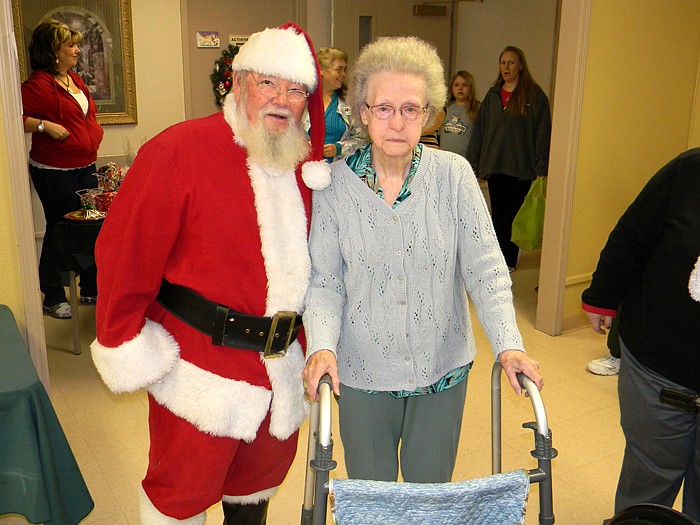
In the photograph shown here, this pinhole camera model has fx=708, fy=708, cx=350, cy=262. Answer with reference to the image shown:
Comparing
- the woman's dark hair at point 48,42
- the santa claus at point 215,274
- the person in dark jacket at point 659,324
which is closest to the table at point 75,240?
the woman's dark hair at point 48,42

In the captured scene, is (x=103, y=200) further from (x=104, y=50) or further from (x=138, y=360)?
(x=104, y=50)

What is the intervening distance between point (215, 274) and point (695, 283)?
3.68 ft

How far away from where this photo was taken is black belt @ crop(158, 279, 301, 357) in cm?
160

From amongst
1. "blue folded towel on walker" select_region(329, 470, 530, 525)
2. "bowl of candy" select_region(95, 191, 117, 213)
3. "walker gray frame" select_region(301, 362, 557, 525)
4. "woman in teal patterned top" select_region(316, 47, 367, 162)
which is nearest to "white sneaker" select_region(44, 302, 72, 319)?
"bowl of candy" select_region(95, 191, 117, 213)

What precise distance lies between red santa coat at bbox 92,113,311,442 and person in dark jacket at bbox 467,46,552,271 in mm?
3516

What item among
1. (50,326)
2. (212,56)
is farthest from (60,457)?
(212,56)

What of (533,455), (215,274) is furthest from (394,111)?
(533,455)

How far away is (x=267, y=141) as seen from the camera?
162cm

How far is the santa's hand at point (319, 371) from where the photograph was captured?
4.66ft

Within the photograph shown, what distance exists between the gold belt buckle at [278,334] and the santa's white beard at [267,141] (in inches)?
13.5

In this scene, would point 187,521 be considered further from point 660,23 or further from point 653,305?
point 660,23

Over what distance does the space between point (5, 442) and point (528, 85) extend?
4085mm

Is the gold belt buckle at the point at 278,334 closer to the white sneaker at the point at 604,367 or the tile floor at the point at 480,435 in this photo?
the tile floor at the point at 480,435

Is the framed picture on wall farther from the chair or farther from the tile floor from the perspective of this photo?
the chair
